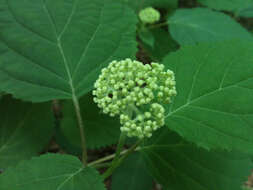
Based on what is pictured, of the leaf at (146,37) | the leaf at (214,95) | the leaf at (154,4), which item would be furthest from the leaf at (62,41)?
the leaf at (154,4)

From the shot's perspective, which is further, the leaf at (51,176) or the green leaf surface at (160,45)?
the green leaf surface at (160,45)

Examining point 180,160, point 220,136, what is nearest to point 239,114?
point 220,136

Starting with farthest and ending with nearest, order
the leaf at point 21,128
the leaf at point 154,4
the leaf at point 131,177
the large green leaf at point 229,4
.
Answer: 1. the large green leaf at point 229,4
2. the leaf at point 154,4
3. the leaf at point 131,177
4. the leaf at point 21,128

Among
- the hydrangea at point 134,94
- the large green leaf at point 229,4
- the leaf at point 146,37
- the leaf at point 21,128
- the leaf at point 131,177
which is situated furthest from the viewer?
the large green leaf at point 229,4

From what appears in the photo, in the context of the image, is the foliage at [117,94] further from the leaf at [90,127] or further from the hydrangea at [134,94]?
the leaf at [90,127]

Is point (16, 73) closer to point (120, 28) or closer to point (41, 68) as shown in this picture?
point (41, 68)

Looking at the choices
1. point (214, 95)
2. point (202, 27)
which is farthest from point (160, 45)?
point (214, 95)
